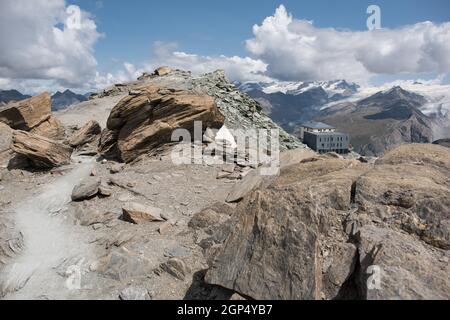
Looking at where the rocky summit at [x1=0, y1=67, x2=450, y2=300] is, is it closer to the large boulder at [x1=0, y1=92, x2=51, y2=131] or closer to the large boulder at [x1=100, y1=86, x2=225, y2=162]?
the large boulder at [x1=100, y1=86, x2=225, y2=162]

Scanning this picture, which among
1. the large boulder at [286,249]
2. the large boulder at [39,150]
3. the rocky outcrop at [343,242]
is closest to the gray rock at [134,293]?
the rocky outcrop at [343,242]

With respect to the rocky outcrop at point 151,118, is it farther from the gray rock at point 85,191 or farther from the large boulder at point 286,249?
the large boulder at point 286,249

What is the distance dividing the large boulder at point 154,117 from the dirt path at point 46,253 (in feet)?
24.5

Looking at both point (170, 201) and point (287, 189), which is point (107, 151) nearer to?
point (170, 201)

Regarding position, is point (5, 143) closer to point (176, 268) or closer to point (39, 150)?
point (39, 150)

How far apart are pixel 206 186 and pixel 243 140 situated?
12098 millimetres

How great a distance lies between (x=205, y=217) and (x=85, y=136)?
23757 millimetres

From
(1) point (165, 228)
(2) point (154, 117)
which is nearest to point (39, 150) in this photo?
(2) point (154, 117)

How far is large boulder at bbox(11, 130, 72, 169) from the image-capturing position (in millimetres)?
30250

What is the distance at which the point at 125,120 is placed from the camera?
33.0 metres

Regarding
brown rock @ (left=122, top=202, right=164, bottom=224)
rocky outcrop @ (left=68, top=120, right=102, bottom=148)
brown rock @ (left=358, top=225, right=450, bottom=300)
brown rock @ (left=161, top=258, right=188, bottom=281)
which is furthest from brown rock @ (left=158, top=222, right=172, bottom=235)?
rocky outcrop @ (left=68, top=120, right=102, bottom=148)

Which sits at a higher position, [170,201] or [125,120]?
[125,120]

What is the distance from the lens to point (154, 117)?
3222cm
